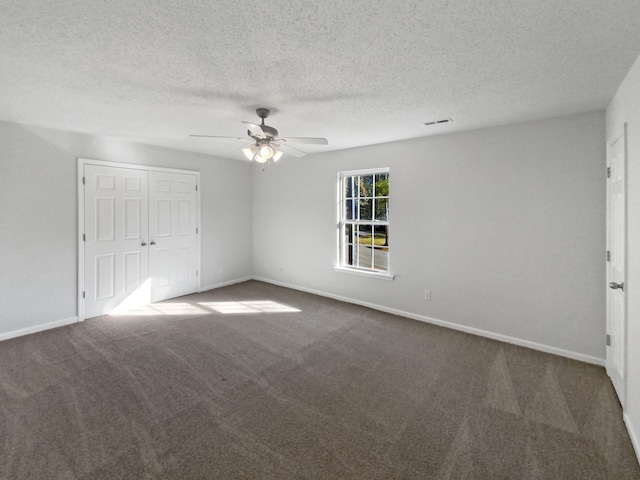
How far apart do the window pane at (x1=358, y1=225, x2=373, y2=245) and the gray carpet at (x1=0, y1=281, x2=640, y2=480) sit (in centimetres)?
154

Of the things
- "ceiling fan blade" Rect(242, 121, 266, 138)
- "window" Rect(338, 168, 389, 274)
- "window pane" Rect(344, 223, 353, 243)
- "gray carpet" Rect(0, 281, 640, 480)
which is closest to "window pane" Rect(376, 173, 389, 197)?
"window" Rect(338, 168, 389, 274)

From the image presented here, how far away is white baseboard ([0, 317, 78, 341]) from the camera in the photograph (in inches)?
139

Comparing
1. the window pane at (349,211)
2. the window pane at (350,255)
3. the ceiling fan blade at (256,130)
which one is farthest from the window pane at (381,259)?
the ceiling fan blade at (256,130)

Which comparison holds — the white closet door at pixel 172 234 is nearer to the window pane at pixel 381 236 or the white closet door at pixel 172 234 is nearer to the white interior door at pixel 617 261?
the window pane at pixel 381 236

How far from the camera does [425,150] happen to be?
13.3 feet

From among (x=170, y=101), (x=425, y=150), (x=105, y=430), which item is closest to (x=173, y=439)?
(x=105, y=430)

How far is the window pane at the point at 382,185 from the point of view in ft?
15.1

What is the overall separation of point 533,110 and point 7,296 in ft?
20.1

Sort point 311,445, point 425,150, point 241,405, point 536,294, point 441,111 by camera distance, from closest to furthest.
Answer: point 311,445, point 241,405, point 441,111, point 536,294, point 425,150

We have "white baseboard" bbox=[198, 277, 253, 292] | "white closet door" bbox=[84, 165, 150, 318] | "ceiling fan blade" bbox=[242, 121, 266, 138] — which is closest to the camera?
"ceiling fan blade" bbox=[242, 121, 266, 138]

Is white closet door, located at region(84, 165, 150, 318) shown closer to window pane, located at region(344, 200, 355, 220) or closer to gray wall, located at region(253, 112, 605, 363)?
gray wall, located at region(253, 112, 605, 363)

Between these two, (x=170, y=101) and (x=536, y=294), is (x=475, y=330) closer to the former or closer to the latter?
(x=536, y=294)

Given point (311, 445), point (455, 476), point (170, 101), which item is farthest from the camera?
point (170, 101)

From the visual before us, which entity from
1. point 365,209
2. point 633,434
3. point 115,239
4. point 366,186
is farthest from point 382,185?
point 115,239
